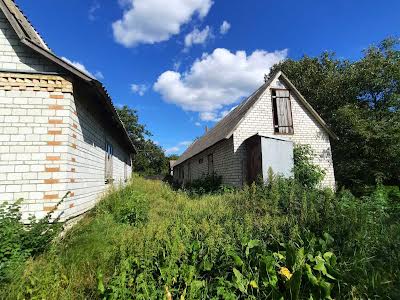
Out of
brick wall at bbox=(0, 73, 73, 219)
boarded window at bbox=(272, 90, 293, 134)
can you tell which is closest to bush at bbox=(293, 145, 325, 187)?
boarded window at bbox=(272, 90, 293, 134)

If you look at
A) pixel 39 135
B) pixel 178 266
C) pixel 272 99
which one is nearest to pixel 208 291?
pixel 178 266

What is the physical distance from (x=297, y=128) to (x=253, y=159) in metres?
3.65

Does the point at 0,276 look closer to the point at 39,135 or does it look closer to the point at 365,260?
the point at 39,135

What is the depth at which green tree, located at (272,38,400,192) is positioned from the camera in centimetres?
1404

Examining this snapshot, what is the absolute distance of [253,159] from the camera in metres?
10.8

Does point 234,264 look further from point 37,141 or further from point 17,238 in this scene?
point 37,141

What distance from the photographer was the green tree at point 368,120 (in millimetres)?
14039

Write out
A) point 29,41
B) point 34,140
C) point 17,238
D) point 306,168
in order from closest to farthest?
point 17,238, point 29,41, point 34,140, point 306,168

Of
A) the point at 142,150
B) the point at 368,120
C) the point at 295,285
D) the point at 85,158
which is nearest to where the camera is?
the point at 295,285

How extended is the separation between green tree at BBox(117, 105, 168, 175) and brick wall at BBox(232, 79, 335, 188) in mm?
29150

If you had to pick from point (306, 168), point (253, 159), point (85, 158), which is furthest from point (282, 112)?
point (85, 158)

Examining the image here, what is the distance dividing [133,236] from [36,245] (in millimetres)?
1499

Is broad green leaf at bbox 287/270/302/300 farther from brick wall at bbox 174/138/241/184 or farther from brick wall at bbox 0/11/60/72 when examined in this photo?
brick wall at bbox 174/138/241/184

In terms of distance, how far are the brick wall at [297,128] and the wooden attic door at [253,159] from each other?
72 cm
